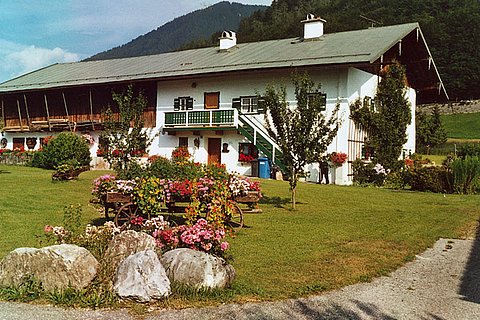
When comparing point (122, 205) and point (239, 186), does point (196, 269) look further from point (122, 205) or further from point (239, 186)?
point (239, 186)

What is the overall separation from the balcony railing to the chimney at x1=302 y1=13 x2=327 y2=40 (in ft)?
24.6

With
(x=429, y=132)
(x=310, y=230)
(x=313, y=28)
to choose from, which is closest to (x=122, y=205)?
(x=310, y=230)

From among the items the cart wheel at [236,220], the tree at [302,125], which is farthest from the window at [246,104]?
the cart wheel at [236,220]

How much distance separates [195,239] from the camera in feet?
24.1

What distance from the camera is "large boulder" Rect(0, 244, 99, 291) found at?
6453mm

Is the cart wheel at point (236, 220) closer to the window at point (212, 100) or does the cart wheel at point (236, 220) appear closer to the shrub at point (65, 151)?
the window at point (212, 100)

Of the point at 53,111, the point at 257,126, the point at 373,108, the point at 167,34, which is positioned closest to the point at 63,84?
the point at 53,111

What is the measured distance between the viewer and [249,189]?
12.0 metres

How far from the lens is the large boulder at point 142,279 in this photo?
6.28 m

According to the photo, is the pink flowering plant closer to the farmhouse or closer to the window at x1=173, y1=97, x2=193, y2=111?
the farmhouse

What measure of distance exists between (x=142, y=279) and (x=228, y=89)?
22983 millimetres

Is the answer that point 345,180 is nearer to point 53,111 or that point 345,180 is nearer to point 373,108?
point 373,108

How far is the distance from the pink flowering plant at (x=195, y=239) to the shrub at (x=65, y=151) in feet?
69.3

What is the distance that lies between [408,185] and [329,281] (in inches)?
669
